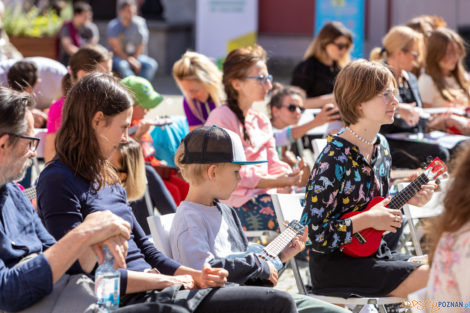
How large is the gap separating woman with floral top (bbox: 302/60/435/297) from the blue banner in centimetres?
1137

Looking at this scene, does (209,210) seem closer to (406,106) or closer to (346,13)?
(406,106)

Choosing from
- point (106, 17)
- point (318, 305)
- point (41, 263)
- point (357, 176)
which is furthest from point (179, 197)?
point (106, 17)

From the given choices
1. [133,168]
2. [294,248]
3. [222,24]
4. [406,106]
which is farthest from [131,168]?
[222,24]

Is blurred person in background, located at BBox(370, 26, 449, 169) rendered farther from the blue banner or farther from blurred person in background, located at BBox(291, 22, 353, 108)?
the blue banner

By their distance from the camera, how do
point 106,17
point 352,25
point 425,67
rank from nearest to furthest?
point 425,67 < point 352,25 < point 106,17

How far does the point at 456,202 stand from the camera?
2359mm

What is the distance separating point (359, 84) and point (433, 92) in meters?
3.40

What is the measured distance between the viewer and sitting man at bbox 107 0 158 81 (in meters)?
12.5

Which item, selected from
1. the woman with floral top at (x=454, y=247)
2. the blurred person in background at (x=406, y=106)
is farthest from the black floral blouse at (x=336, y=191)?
the blurred person in background at (x=406, y=106)

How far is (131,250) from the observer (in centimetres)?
305

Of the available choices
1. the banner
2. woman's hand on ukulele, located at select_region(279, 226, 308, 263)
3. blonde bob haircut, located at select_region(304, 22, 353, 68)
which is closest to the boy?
woman's hand on ukulele, located at select_region(279, 226, 308, 263)

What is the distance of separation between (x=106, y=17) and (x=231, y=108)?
16031 mm

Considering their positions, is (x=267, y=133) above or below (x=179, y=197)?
above

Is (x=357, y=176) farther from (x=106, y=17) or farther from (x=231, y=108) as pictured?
(x=106, y=17)
